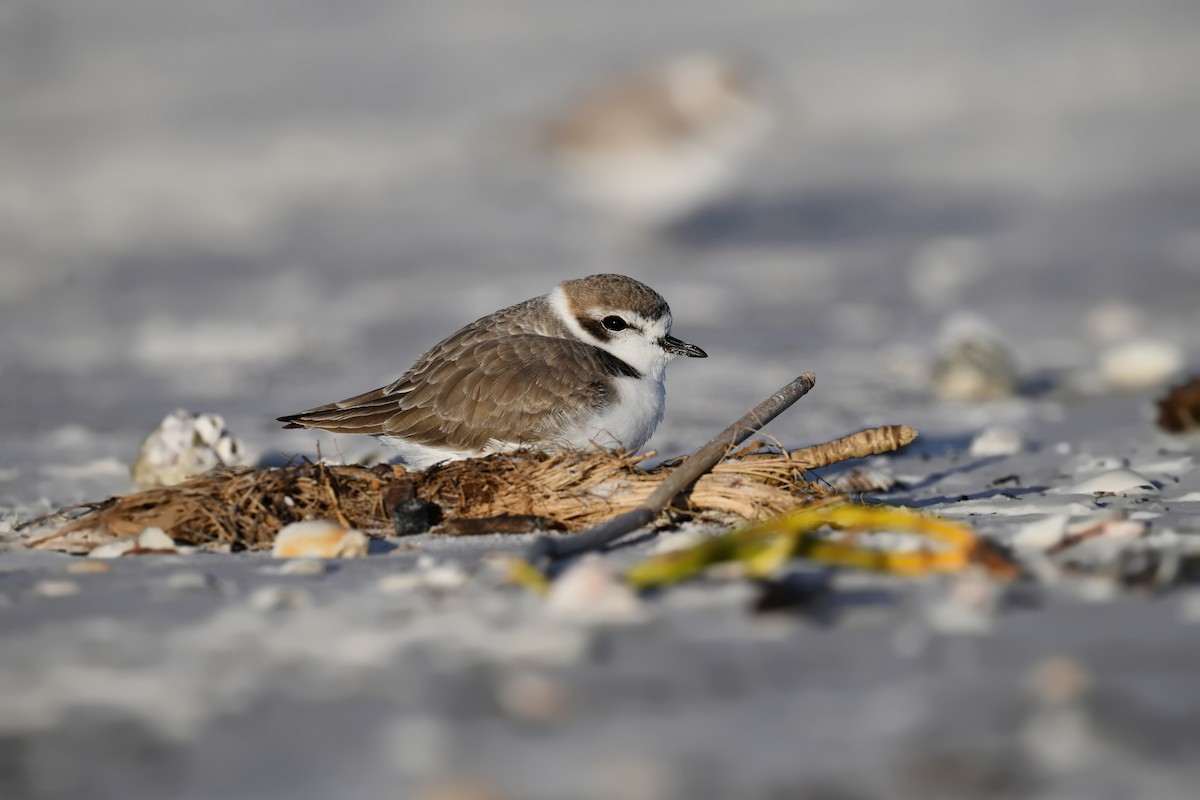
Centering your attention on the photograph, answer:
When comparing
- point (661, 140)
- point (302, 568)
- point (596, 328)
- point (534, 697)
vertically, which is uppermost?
point (661, 140)

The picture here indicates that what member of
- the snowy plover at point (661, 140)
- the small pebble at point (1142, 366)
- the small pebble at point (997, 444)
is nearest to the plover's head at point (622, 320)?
the small pebble at point (997, 444)

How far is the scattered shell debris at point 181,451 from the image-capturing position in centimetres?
481

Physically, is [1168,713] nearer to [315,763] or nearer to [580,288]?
[315,763]

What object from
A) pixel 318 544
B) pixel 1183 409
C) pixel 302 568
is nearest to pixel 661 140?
pixel 1183 409

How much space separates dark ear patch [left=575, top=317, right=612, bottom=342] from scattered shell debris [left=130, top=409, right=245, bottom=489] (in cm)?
132

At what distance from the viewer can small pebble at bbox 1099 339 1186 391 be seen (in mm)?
6664

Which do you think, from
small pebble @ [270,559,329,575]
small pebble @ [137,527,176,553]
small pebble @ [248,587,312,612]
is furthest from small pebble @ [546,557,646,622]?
small pebble @ [137,527,176,553]

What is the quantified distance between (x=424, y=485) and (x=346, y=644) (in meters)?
1.44

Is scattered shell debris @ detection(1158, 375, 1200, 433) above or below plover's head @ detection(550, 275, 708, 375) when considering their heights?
below

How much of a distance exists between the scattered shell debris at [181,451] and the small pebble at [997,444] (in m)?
2.86

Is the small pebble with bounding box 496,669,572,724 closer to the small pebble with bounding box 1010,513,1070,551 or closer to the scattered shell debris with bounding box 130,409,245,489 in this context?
the small pebble with bounding box 1010,513,1070,551

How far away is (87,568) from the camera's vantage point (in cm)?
342

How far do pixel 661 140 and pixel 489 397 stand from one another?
21.5ft

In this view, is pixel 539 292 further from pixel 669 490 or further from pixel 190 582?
pixel 190 582
